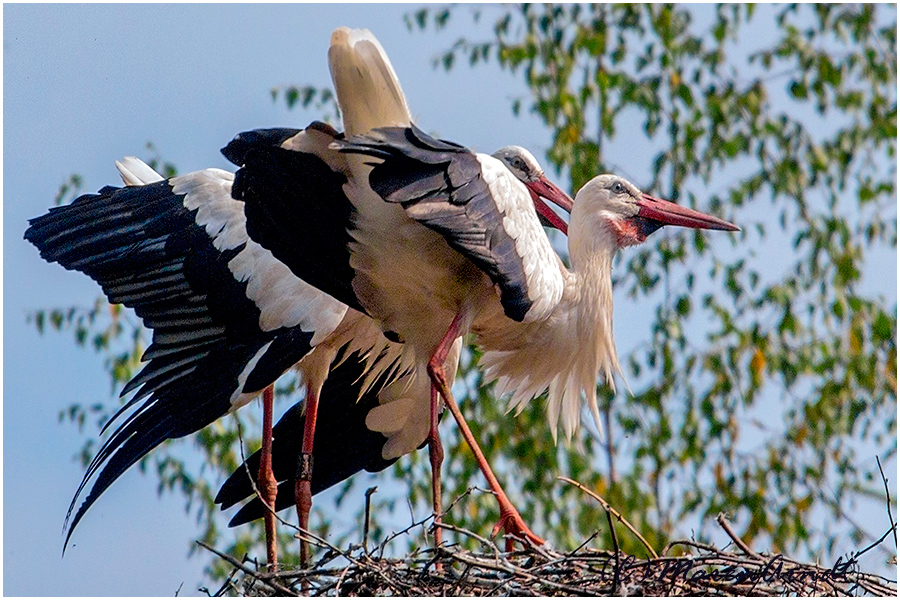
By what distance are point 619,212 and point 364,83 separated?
1182 mm

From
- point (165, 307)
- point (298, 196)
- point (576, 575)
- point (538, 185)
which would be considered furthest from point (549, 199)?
point (576, 575)

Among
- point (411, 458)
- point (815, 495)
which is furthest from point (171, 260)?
point (815, 495)

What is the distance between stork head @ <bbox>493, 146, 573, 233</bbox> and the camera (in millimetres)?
4504

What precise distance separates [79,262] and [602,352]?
160 cm

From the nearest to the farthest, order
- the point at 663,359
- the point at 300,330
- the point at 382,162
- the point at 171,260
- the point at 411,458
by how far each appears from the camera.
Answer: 1. the point at 382,162
2. the point at 300,330
3. the point at 171,260
4. the point at 411,458
5. the point at 663,359

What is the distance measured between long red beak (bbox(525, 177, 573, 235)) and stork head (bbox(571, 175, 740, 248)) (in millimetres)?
297

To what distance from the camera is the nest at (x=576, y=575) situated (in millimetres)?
3152

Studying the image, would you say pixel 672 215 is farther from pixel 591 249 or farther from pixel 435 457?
pixel 435 457

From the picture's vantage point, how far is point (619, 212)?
13.6 ft

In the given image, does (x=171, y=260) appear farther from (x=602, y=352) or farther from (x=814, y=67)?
(x=814, y=67)

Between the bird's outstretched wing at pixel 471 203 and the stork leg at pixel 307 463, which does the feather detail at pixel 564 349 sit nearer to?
the bird's outstretched wing at pixel 471 203

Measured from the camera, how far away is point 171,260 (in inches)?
168

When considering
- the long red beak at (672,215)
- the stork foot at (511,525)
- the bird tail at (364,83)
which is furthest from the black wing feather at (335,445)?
the bird tail at (364,83)

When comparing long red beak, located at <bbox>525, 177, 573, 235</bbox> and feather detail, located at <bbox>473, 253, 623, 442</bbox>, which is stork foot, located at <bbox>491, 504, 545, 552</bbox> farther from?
long red beak, located at <bbox>525, 177, 573, 235</bbox>
